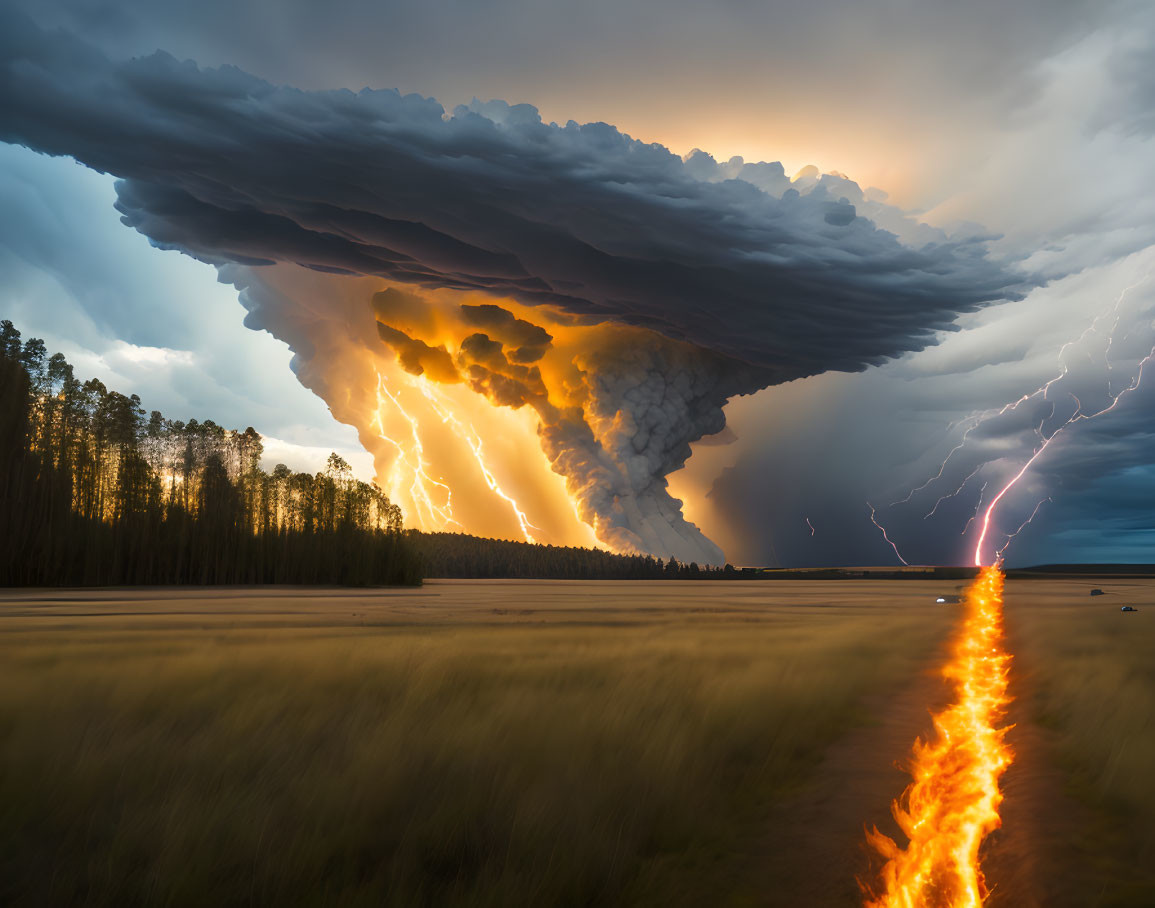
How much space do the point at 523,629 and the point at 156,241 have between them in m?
66.9

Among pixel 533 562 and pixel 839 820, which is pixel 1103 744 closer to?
pixel 839 820

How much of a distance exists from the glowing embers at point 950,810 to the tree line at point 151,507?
3358cm

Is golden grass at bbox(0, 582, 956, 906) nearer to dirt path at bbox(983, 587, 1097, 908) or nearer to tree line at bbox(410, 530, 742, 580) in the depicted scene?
dirt path at bbox(983, 587, 1097, 908)

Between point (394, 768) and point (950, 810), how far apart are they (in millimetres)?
3809

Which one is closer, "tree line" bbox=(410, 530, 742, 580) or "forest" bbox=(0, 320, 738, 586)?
"forest" bbox=(0, 320, 738, 586)

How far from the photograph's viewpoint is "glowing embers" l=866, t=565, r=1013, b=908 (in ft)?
15.4

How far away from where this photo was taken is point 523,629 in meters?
17.8

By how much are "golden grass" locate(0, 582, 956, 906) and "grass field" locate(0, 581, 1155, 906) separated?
0.08ft

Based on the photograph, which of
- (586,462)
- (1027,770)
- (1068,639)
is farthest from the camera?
(586,462)

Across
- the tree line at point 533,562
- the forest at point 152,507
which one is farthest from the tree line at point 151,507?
the tree line at point 533,562

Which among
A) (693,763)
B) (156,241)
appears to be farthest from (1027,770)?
(156,241)

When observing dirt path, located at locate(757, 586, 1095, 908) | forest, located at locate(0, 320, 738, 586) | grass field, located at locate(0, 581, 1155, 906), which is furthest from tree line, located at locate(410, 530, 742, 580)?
dirt path, located at locate(757, 586, 1095, 908)

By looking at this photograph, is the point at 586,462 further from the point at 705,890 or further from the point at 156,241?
the point at 705,890

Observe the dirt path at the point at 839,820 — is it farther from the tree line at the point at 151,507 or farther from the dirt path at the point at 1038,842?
the tree line at the point at 151,507
